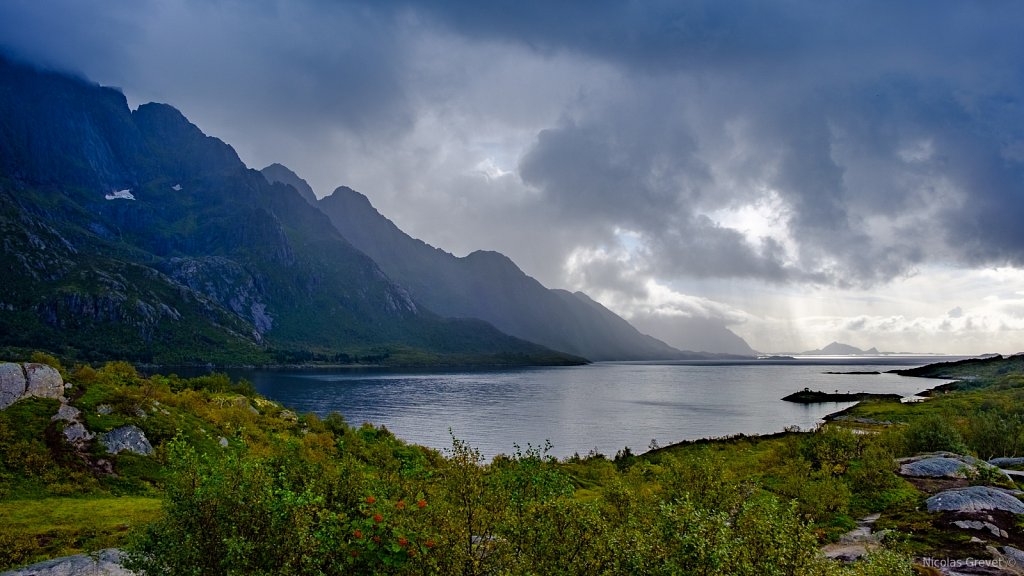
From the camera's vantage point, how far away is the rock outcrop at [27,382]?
28.2 m

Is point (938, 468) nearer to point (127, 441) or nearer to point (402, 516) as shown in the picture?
point (402, 516)

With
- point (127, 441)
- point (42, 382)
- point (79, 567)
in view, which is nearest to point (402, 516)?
point (79, 567)

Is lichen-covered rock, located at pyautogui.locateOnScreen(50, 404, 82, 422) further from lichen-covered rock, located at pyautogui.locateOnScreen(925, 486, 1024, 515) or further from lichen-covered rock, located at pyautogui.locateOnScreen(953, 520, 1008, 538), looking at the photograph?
lichen-covered rock, located at pyautogui.locateOnScreen(925, 486, 1024, 515)

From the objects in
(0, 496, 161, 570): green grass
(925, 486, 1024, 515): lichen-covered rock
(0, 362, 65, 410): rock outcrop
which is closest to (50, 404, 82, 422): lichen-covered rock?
(0, 362, 65, 410): rock outcrop

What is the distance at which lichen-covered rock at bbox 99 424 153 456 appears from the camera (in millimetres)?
28531

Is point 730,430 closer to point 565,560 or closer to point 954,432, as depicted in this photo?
point 954,432

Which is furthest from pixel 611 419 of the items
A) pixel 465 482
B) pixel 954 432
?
pixel 465 482

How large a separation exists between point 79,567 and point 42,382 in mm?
20546

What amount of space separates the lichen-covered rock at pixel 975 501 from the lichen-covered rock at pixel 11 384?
47.6 m

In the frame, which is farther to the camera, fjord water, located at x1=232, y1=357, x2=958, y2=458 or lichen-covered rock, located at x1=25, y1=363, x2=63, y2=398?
fjord water, located at x1=232, y1=357, x2=958, y2=458

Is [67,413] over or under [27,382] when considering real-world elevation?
under

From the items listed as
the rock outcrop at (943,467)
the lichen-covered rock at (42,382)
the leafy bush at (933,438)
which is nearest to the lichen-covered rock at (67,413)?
the lichen-covered rock at (42,382)

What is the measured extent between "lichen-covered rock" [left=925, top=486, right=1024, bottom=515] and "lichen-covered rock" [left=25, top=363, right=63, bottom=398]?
47.3 meters

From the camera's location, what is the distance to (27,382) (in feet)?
95.5
